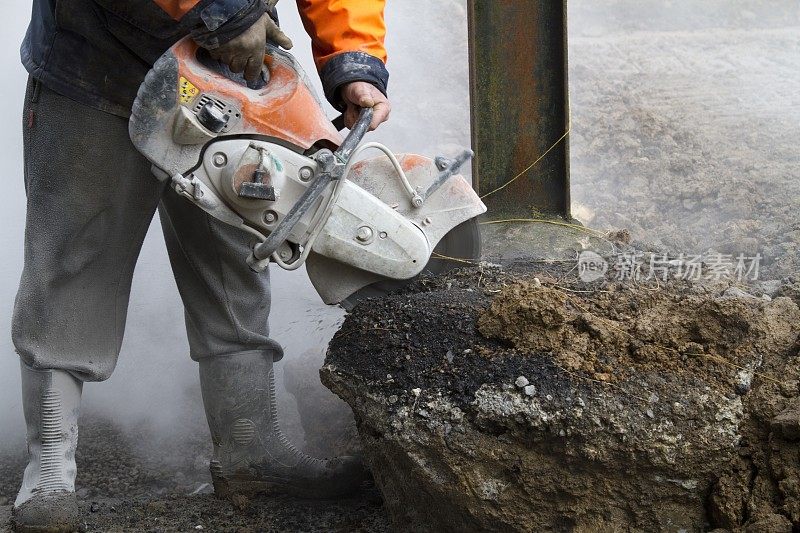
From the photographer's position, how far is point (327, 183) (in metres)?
2.05

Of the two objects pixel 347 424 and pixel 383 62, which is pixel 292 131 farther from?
pixel 347 424

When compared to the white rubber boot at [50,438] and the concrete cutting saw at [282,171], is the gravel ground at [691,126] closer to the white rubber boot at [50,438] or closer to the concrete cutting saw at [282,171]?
the concrete cutting saw at [282,171]

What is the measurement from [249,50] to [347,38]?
33 centimetres

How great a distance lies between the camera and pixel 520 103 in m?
3.38

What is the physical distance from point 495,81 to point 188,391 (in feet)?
5.47

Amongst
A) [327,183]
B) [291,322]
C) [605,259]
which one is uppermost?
[327,183]

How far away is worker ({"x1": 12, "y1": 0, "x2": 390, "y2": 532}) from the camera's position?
83.0 inches

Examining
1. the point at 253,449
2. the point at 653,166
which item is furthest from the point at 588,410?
the point at 653,166

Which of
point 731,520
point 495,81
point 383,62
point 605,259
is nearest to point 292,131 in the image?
point 383,62

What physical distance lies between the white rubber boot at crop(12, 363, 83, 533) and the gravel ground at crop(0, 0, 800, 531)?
0.47 ft

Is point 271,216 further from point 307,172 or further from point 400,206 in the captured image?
point 400,206

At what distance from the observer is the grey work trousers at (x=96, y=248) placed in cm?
223

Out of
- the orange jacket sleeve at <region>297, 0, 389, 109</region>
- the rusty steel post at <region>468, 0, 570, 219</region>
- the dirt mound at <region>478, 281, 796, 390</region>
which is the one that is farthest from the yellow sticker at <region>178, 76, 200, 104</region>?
the rusty steel post at <region>468, 0, 570, 219</region>

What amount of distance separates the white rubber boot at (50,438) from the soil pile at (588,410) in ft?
2.63
